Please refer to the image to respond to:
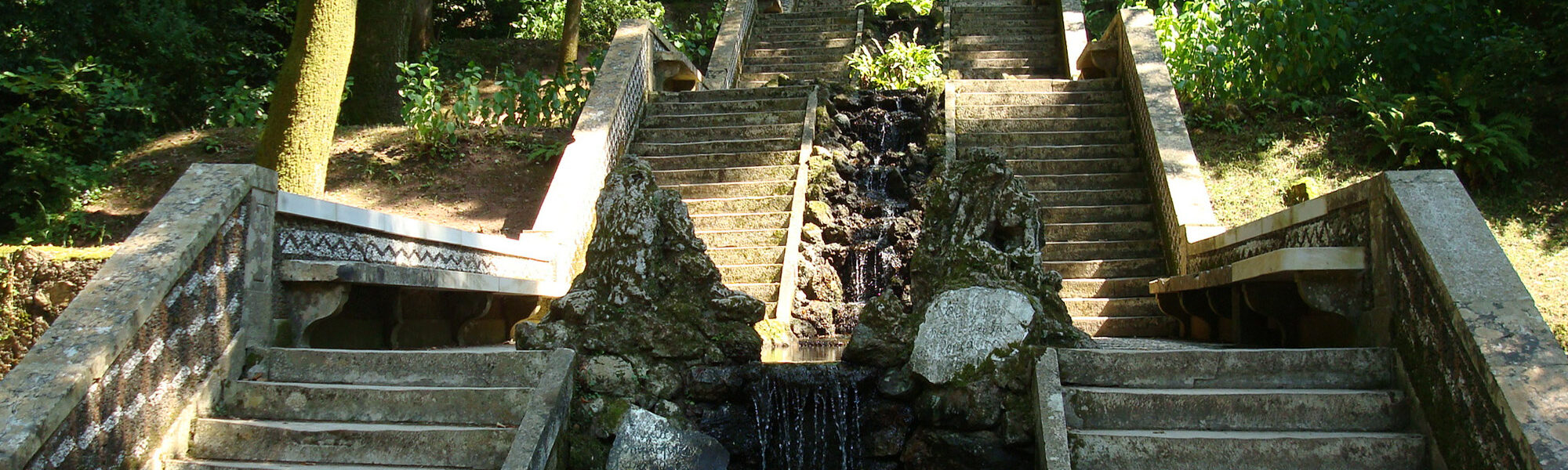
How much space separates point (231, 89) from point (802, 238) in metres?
8.33

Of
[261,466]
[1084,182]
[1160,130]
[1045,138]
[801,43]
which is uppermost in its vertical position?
[801,43]

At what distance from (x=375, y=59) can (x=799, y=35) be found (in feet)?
22.7

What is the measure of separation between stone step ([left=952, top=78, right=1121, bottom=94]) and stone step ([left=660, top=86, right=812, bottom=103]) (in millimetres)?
1958

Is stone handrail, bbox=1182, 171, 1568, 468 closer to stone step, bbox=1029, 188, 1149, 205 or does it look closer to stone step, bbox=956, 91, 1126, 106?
stone step, bbox=1029, 188, 1149, 205

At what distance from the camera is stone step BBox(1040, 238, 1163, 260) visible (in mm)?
9469

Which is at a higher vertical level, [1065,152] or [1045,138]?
[1045,138]

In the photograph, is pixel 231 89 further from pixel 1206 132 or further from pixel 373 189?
pixel 1206 132

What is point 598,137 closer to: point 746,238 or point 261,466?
point 746,238

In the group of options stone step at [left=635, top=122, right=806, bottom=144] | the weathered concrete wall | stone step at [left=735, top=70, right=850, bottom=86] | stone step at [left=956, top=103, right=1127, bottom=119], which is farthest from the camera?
stone step at [left=735, top=70, right=850, bottom=86]

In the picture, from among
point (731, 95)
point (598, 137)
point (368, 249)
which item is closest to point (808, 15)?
point (731, 95)

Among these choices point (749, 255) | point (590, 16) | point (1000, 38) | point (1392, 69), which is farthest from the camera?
point (590, 16)

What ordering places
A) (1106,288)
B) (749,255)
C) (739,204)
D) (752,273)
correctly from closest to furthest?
(1106,288) < (752,273) < (749,255) < (739,204)

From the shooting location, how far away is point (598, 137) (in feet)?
34.0

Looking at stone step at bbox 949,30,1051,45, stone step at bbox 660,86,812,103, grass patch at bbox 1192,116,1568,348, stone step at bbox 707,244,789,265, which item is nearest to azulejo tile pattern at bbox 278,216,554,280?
stone step at bbox 707,244,789,265
